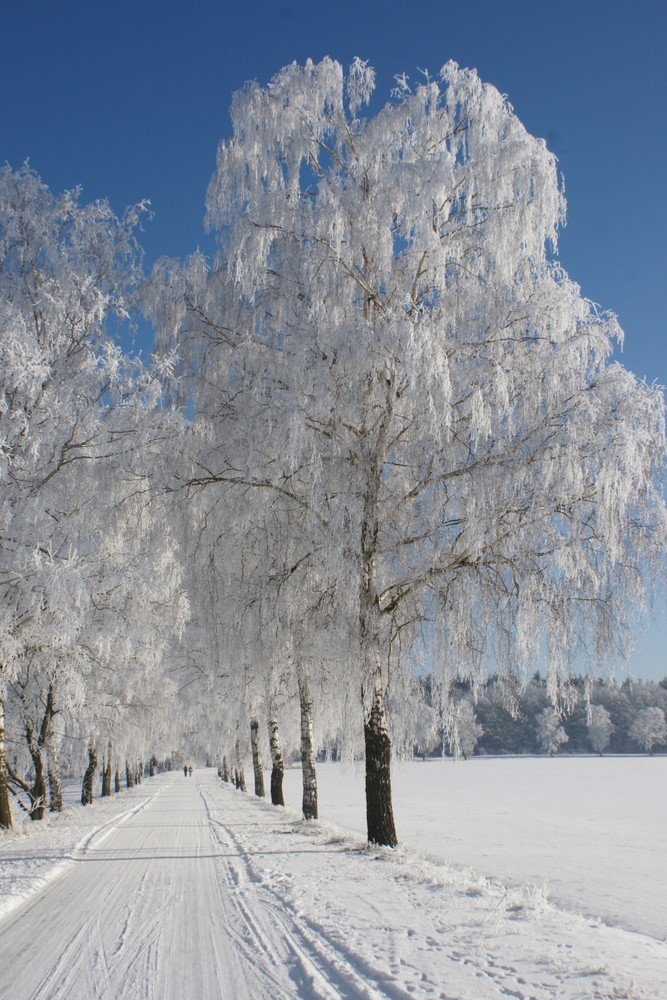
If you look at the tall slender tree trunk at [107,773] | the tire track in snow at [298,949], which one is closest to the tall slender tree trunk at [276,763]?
the tall slender tree trunk at [107,773]

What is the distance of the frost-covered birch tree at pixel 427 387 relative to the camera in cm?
819

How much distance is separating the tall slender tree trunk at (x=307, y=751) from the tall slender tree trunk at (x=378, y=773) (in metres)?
4.19

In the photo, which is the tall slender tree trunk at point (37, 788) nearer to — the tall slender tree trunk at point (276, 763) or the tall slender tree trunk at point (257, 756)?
the tall slender tree trunk at point (276, 763)

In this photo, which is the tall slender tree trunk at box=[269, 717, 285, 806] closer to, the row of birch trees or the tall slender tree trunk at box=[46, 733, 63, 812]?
the tall slender tree trunk at box=[46, 733, 63, 812]

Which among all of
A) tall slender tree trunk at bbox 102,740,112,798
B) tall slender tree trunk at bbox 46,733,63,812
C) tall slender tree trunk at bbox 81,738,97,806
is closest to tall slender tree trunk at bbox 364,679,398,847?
tall slender tree trunk at bbox 46,733,63,812

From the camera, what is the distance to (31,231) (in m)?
11.8

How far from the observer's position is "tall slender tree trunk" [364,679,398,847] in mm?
9672

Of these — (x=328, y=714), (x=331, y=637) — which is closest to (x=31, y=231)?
(x=331, y=637)

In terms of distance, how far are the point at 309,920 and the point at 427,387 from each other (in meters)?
5.54

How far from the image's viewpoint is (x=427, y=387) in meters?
8.21

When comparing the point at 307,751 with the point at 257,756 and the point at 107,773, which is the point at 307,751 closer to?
the point at 257,756

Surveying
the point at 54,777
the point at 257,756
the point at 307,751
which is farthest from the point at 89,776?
the point at 307,751

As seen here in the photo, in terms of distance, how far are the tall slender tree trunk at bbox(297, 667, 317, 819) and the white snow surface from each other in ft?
4.91

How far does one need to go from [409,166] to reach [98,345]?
5960 mm
